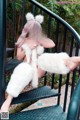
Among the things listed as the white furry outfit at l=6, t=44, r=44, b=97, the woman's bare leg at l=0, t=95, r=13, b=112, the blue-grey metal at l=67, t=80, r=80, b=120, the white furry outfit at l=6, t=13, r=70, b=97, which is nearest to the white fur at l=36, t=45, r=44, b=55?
the white furry outfit at l=6, t=13, r=70, b=97

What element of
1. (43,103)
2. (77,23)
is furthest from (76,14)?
(43,103)

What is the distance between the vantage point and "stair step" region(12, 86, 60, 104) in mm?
2181

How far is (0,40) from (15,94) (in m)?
0.44

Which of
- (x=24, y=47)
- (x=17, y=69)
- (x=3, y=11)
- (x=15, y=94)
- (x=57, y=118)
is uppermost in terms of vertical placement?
(x=3, y=11)

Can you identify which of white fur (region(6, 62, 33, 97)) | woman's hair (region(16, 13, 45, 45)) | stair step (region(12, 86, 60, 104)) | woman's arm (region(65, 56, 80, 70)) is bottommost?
stair step (region(12, 86, 60, 104))

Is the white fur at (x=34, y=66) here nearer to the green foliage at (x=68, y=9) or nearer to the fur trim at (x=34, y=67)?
the fur trim at (x=34, y=67)

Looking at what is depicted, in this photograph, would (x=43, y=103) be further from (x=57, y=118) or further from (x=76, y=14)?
(x=76, y=14)

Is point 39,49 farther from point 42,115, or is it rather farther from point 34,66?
point 42,115

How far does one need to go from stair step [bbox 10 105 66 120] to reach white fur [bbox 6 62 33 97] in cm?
25

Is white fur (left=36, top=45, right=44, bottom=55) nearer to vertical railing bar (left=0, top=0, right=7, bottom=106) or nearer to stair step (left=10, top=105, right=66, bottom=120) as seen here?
vertical railing bar (left=0, top=0, right=7, bottom=106)

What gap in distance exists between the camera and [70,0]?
4.42 meters

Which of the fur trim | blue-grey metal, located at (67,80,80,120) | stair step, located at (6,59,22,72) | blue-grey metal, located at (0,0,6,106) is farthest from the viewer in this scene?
stair step, located at (6,59,22,72)

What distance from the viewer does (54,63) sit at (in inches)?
81.4

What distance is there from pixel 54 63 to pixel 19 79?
31 cm
